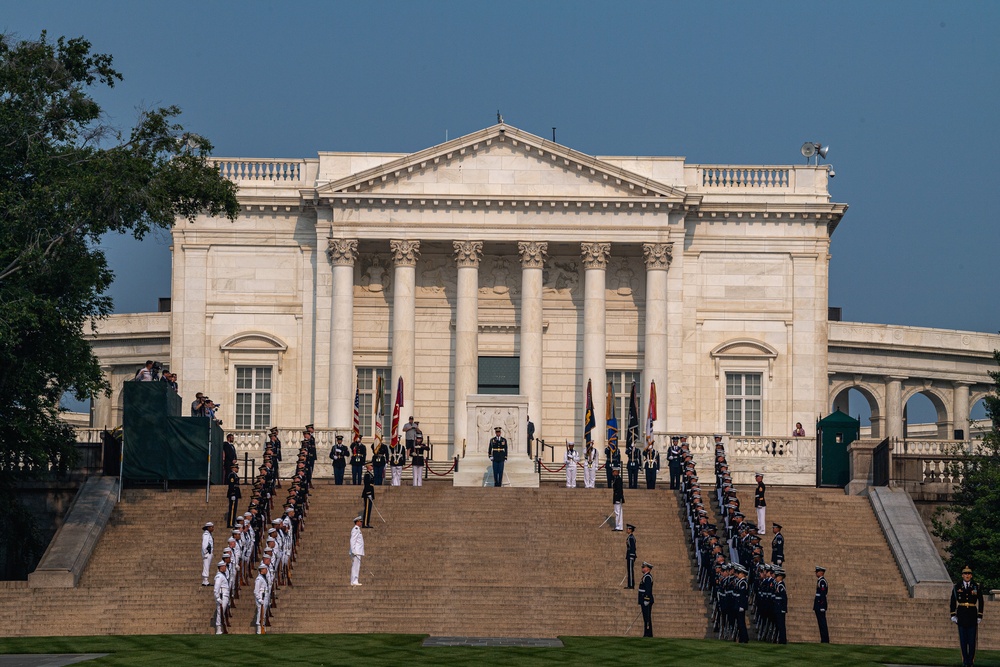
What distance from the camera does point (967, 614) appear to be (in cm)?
3572

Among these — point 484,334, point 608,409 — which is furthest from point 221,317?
point 608,409

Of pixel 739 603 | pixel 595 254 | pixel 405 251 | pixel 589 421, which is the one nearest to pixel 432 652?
pixel 739 603

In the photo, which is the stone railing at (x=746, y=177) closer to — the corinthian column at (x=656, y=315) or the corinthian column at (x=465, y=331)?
the corinthian column at (x=656, y=315)

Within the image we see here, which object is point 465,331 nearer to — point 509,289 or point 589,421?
point 509,289

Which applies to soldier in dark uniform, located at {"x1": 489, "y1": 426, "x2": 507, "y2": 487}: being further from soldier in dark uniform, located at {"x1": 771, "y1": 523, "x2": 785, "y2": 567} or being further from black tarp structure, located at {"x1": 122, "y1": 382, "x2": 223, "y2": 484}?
soldier in dark uniform, located at {"x1": 771, "y1": 523, "x2": 785, "y2": 567}

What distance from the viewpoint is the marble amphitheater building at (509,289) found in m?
64.2

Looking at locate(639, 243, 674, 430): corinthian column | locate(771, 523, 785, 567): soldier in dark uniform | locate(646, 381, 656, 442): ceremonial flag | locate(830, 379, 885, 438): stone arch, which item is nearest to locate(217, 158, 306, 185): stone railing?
locate(639, 243, 674, 430): corinthian column

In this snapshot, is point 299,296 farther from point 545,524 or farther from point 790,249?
point 545,524

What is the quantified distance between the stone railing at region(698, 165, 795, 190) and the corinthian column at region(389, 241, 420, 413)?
10.6m

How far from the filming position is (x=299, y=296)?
65875 millimetres

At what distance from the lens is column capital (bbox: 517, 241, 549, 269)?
64.4 metres

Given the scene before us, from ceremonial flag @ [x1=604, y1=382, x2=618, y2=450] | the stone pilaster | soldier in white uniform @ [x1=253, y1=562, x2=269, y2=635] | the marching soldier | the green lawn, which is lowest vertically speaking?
the green lawn

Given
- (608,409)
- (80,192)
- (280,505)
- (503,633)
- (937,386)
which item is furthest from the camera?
(937,386)

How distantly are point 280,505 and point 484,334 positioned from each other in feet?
61.9
